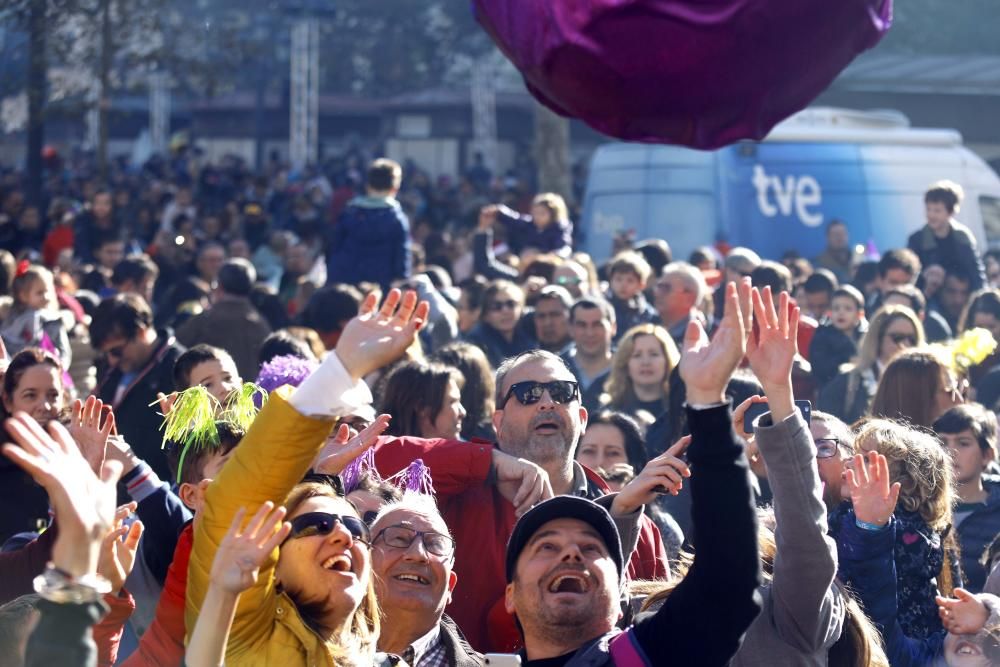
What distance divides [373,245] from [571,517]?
23.1 feet

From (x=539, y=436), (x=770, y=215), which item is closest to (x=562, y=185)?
(x=770, y=215)

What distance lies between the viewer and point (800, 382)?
7.25m

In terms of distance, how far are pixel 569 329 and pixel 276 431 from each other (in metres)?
5.82

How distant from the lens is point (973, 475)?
6074 millimetres

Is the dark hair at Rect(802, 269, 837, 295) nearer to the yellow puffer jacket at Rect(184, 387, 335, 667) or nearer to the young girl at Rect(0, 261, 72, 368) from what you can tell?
the young girl at Rect(0, 261, 72, 368)

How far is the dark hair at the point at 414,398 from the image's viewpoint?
5965 mm

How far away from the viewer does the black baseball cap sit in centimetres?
376

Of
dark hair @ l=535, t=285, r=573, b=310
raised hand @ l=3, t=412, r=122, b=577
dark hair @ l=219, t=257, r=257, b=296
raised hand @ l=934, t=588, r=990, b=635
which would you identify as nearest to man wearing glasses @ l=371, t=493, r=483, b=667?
raised hand @ l=934, t=588, r=990, b=635

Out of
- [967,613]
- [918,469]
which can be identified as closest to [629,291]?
[918,469]

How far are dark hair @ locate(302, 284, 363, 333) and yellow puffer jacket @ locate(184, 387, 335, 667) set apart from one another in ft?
15.4

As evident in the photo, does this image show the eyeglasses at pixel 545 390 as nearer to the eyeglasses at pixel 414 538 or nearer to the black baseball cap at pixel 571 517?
the eyeglasses at pixel 414 538

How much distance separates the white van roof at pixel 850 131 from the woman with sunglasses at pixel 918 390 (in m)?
6.51

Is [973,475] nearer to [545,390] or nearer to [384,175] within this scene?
[545,390]

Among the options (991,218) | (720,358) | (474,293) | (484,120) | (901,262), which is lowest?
(474,293)
